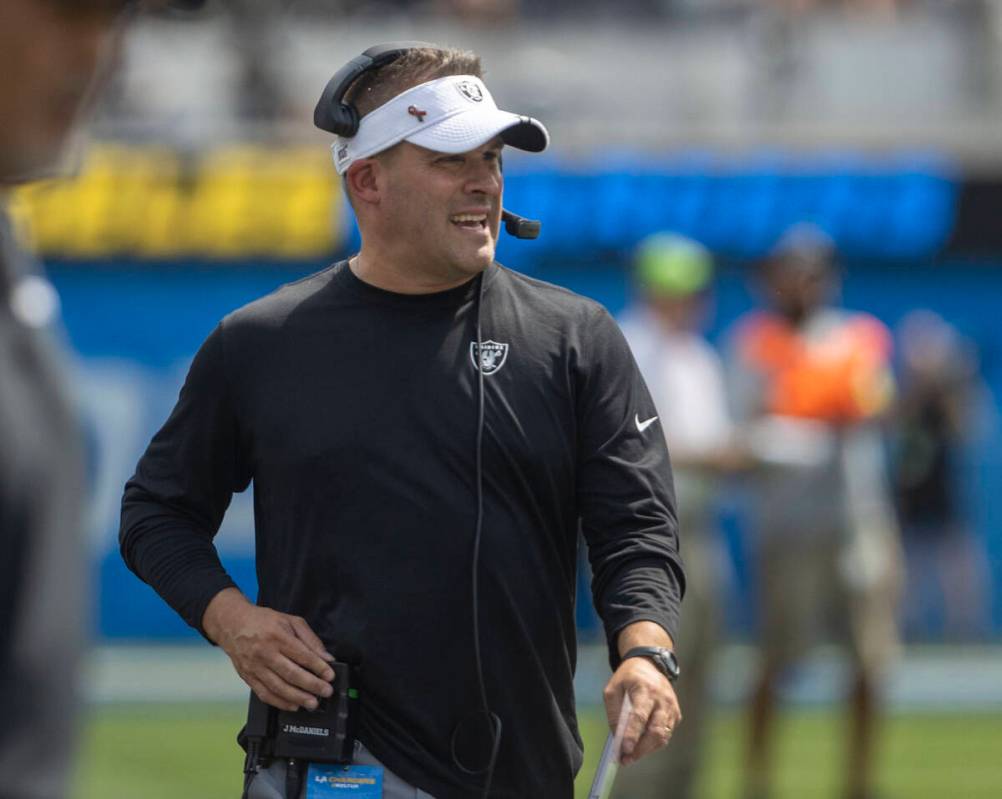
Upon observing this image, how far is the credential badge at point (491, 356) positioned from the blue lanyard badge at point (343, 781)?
748mm

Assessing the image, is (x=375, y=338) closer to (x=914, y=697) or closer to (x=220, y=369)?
(x=220, y=369)

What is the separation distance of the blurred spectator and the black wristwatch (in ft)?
35.9

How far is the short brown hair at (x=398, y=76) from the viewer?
372cm

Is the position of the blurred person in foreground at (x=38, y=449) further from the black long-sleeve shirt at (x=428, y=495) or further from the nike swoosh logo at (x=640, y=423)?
the nike swoosh logo at (x=640, y=423)

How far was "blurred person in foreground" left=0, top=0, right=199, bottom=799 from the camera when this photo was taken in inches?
64.1

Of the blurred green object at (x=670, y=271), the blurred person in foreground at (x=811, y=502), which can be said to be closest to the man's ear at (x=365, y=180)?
the blurred green object at (x=670, y=271)

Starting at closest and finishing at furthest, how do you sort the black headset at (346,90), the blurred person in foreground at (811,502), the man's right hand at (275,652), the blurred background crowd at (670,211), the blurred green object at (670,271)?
the man's right hand at (275,652), the black headset at (346,90), the blurred green object at (670,271), the blurred person in foreground at (811,502), the blurred background crowd at (670,211)

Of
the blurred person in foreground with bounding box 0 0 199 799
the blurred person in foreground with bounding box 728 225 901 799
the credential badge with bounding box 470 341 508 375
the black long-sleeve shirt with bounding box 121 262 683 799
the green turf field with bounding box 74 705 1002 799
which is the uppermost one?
the blurred person in foreground with bounding box 0 0 199 799

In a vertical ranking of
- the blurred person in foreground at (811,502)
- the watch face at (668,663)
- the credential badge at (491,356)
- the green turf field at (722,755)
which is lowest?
the green turf field at (722,755)

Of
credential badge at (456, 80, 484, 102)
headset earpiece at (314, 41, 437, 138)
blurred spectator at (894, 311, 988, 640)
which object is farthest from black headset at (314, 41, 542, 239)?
blurred spectator at (894, 311, 988, 640)

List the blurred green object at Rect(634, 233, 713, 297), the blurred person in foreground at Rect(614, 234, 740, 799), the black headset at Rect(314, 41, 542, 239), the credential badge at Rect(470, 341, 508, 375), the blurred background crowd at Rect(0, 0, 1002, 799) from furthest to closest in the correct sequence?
1. the blurred background crowd at Rect(0, 0, 1002, 799)
2. the blurred green object at Rect(634, 233, 713, 297)
3. the blurred person in foreground at Rect(614, 234, 740, 799)
4. the black headset at Rect(314, 41, 542, 239)
5. the credential badge at Rect(470, 341, 508, 375)

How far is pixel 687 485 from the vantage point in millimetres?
7363

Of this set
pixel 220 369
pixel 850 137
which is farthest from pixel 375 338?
pixel 850 137

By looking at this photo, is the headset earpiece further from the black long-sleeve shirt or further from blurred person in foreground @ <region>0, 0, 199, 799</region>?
blurred person in foreground @ <region>0, 0, 199, 799</region>
